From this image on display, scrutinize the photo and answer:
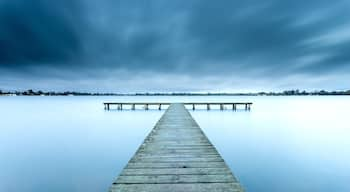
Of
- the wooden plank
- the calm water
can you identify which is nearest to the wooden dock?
the wooden plank

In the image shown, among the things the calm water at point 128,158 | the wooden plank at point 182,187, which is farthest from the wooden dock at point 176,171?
the calm water at point 128,158

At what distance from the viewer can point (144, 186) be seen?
2500 millimetres

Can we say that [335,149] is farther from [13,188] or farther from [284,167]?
[13,188]

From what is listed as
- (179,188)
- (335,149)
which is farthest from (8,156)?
(335,149)

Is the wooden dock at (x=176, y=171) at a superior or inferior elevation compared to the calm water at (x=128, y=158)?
superior

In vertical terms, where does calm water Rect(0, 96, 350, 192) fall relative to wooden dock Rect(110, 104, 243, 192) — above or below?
below

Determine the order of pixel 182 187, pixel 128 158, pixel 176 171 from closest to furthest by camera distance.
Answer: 1. pixel 182 187
2. pixel 176 171
3. pixel 128 158

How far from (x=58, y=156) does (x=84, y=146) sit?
1554mm

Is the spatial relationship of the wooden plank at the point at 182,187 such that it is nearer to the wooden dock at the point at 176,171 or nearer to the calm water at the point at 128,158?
the wooden dock at the point at 176,171

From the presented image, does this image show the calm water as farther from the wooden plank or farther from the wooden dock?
the wooden plank

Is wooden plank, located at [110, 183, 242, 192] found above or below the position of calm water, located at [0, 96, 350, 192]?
above

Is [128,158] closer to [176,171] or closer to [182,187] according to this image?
[176,171]

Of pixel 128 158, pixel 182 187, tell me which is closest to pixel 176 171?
pixel 182 187

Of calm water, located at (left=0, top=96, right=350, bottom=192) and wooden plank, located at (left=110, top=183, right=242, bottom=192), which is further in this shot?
calm water, located at (left=0, top=96, right=350, bottom=192)
